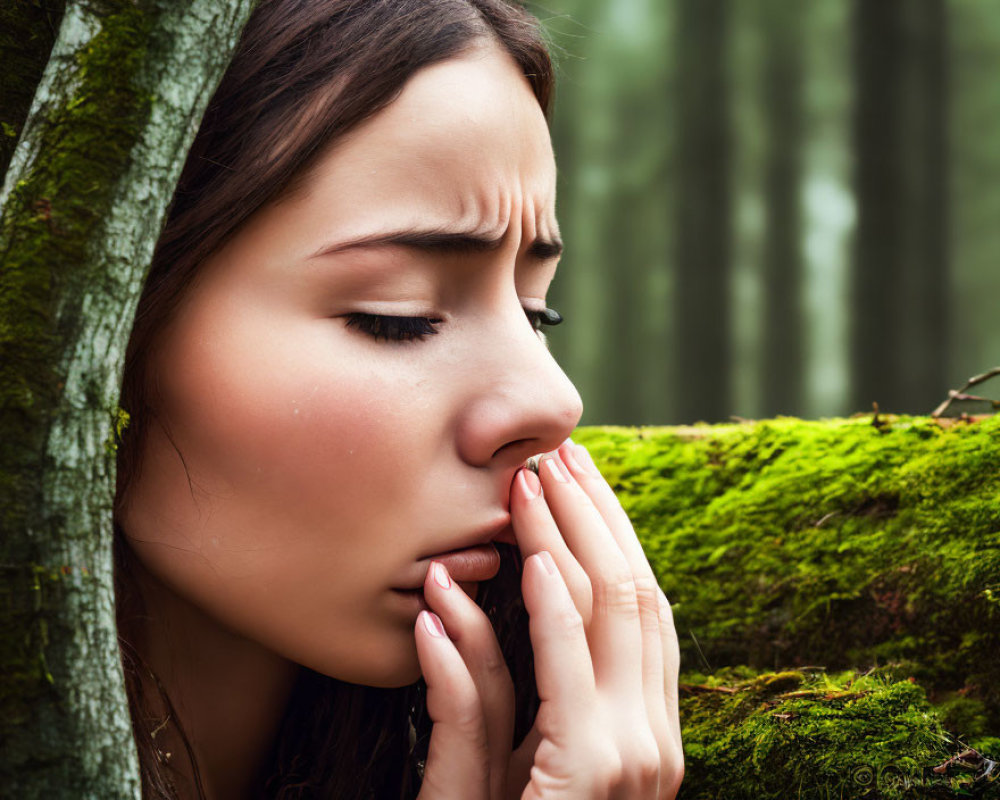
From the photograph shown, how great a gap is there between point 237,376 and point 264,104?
0.50m

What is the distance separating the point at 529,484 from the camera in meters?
1.68

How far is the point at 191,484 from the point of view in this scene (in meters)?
1.45

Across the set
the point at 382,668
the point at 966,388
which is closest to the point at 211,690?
the point at 382,668

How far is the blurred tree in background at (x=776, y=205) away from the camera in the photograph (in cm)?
1272

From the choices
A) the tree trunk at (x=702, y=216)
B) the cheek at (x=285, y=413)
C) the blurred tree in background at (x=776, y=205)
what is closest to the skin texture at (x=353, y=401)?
the cheek at (x=285, y=413)

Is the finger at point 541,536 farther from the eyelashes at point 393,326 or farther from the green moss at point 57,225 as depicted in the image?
the green moss at point 57,225

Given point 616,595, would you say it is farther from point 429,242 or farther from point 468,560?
point 429,242

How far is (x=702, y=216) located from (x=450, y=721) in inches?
579

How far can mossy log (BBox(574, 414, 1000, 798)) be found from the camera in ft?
5.47

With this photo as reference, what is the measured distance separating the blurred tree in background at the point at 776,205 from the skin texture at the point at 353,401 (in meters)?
11.5

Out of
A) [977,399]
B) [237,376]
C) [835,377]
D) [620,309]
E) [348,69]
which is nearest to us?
[237,376]

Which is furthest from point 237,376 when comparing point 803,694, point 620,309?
point 620,309

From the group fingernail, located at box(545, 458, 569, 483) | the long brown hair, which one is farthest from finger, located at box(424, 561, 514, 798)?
the long brown hair

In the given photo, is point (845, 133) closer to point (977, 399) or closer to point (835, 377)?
point (835, 377)
